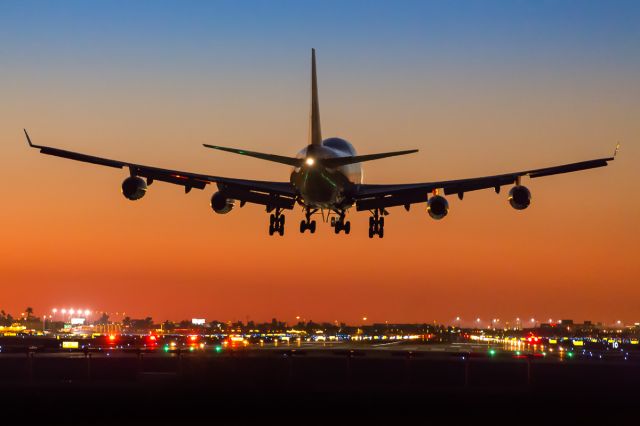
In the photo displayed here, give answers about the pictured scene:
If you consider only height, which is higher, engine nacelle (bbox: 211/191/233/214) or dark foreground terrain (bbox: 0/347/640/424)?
engine nacelle (bbox: 211/191/233/214)

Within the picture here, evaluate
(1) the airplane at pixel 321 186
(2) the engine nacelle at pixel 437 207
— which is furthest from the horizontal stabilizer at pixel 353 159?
(2) the engine nacelle at pixel 437 207

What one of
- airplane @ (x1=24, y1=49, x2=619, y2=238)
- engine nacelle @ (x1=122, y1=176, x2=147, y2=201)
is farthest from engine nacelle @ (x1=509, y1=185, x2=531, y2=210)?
engine nacelle @ (x1=122, y1=176, x2=147, y2=201)

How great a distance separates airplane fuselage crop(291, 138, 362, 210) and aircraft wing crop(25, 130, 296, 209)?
2.09 m

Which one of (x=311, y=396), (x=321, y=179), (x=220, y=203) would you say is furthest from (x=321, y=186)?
(x=311, y=396)

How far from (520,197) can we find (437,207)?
5.20 metres

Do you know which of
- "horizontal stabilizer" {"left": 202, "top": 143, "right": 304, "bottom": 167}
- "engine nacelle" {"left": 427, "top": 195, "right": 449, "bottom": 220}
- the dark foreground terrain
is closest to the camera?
the dark foreground terrain

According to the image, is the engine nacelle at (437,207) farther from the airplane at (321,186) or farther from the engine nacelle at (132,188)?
the engine nacelle at (132,188)

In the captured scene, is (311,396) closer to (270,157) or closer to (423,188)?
(270,157)

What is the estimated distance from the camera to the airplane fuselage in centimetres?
4859

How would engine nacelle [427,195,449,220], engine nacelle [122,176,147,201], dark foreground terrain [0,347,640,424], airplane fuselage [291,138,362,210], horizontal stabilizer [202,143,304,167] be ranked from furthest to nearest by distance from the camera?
engine nacelle [427,195,449,220], engine nacelle [122,176,147,201], airplane fuselage [291,138,362,210], horizontal stabilizer [202,143,304,167], dark foreground terrain [0,347,640,424]

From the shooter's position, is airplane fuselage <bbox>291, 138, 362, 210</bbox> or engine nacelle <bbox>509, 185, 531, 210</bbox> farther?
engine nacelle <bbox>509, 185, 531, 210</bbox>

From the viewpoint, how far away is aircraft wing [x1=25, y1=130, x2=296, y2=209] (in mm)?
49750

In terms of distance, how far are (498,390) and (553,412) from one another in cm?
913

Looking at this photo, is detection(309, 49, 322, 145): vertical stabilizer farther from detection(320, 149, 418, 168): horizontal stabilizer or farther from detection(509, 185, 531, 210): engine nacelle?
detection(509, 185, 531, 210): engine nacelle
